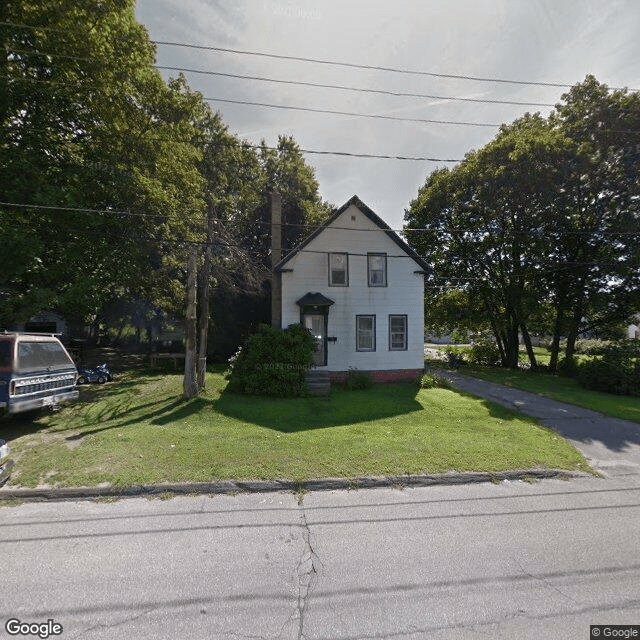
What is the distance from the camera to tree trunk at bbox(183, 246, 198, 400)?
Answer: 10.6 meters

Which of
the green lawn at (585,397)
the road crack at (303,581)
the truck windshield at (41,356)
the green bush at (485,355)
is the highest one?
the truck windshield at (41,356)

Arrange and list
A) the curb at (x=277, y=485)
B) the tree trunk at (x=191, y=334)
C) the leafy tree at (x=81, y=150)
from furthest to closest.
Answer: the tree trunk at (x=191, y=334), the leafy tree at (x=81, y=150), the curb at (x=277, y=485)

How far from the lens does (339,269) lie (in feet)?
49.2

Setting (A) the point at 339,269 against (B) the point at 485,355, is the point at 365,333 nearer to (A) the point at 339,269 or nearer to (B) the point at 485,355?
(A) the point at 339,269

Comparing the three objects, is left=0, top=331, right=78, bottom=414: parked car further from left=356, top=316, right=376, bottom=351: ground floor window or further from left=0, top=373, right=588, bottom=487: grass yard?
left=356, top=316, right=376, bottom=351: ground floor window

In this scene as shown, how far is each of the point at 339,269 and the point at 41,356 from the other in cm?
1121

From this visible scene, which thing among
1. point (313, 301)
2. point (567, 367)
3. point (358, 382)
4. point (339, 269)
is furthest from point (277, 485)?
point (567, 367)

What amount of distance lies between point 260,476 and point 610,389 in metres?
17.0

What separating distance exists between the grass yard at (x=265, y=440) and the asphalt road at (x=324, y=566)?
75cm

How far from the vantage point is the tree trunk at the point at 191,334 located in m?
10.6

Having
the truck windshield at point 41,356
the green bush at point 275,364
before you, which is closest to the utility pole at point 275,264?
the green bush at point 275,364

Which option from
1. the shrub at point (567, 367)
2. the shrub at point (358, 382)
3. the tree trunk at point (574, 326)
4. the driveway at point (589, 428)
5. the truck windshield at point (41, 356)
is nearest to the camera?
the driveway at point (589, 428)

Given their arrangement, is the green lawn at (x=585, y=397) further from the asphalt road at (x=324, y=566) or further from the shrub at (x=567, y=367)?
the asphalt road at (x=324, y=566)

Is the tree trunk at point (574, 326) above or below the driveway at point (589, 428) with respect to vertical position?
above
